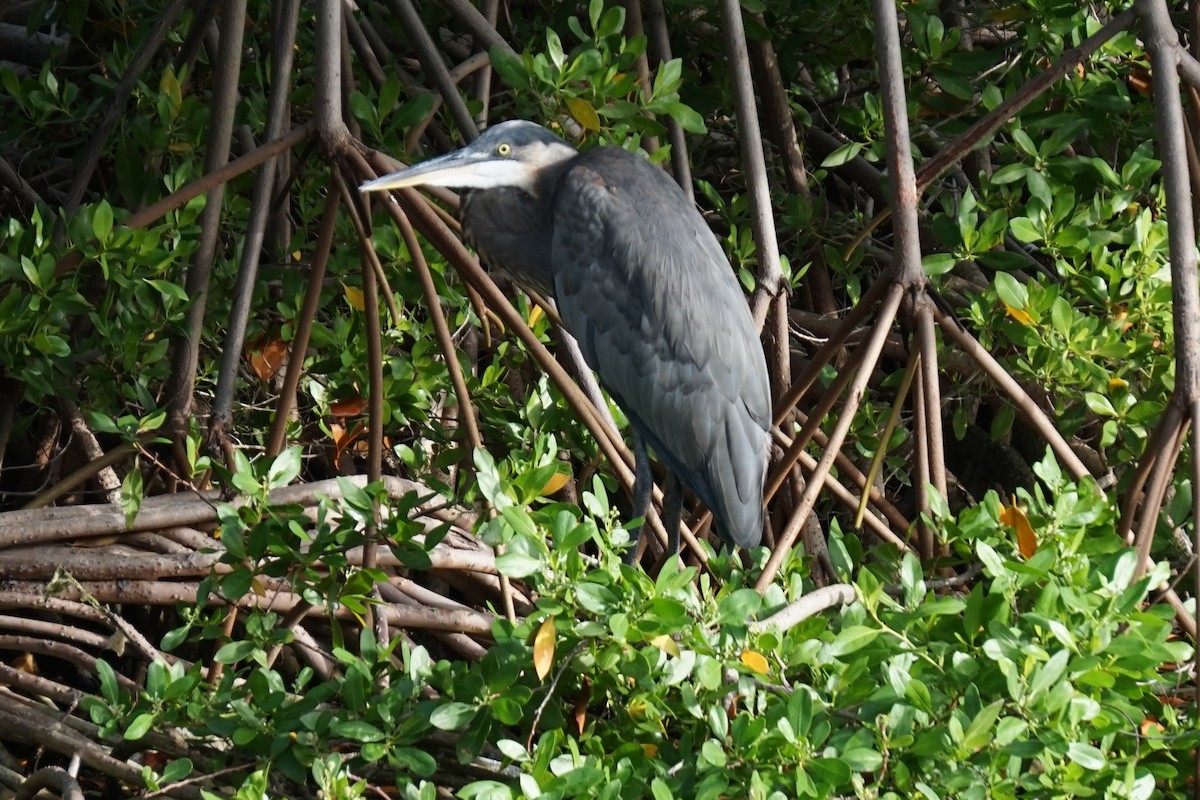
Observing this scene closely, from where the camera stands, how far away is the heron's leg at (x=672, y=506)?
2.49m

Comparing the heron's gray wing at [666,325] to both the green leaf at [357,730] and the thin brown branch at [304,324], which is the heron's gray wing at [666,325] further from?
the green leaf at [357,730]

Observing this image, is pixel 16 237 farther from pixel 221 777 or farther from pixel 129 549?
pixel 221 777

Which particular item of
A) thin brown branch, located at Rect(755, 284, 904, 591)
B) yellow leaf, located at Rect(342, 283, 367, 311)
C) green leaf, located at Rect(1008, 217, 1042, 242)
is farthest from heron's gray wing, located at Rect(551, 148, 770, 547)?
green leaf, located at Rect(1008, 217, 1042, 242)

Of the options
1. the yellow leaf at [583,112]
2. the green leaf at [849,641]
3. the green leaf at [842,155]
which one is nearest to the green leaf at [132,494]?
the yellow leaf at [583,112]

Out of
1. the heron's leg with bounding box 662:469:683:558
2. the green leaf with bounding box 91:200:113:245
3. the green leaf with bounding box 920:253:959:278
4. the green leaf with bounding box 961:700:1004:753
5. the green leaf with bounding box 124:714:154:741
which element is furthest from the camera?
the heron's leg with bounding box 662:469:683:558

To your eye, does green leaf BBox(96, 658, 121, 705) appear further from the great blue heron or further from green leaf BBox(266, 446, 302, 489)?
the great blue heron

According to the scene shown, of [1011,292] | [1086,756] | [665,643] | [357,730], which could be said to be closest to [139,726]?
[357,730]

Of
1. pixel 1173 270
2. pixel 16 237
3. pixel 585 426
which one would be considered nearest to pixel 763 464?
pixel 585 426

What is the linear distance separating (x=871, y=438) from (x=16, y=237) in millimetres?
1633

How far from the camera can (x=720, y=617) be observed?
1.54 metres

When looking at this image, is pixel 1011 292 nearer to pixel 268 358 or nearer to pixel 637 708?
pixel 637 708

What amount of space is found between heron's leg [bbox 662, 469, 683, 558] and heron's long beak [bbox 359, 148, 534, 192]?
2.07 ft

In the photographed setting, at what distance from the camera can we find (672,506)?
2613mm

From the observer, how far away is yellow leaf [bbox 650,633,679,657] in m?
1.51
